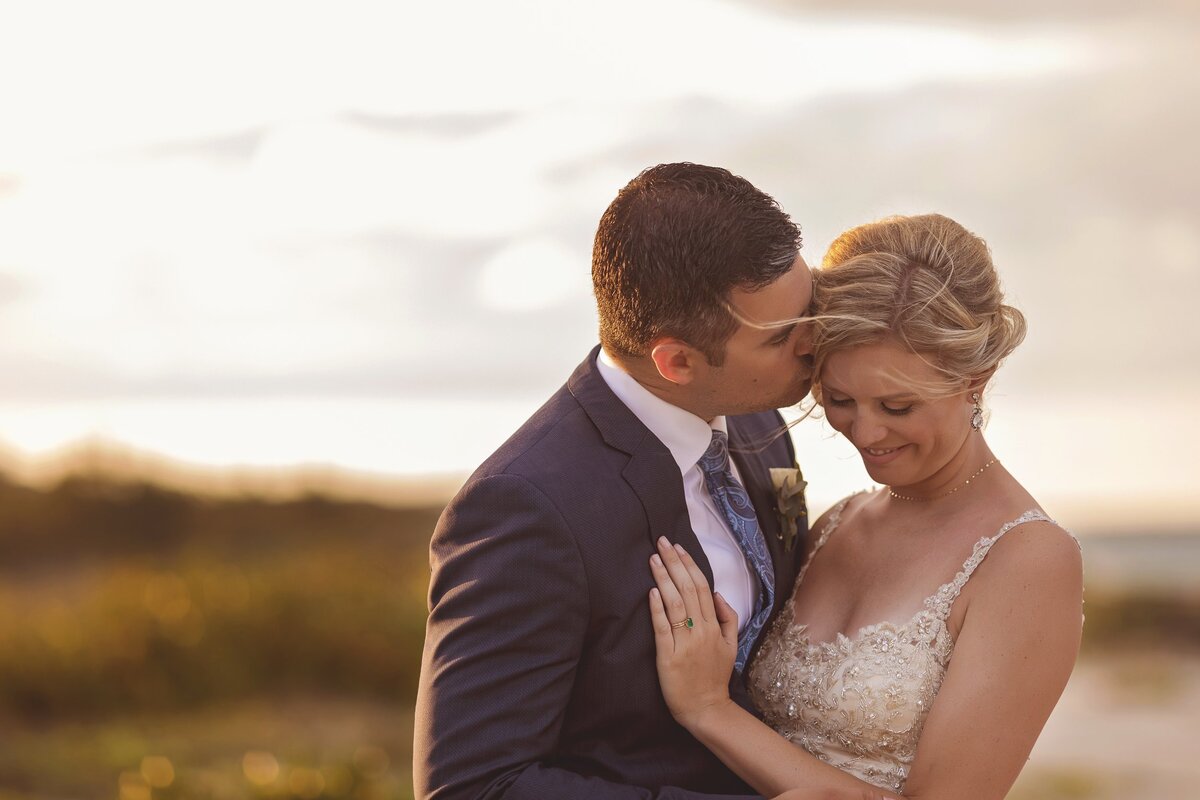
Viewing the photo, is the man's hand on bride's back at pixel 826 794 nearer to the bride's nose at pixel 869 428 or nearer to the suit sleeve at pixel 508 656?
the suit sleeve at pixel 508 656

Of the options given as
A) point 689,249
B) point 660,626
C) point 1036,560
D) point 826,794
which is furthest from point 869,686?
point 689,249

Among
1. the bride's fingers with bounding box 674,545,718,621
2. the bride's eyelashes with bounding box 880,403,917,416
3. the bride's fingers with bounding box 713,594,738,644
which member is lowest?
the bride's fingers with bounding box 713,594,738,644

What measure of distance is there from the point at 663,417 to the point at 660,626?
0.56 metres

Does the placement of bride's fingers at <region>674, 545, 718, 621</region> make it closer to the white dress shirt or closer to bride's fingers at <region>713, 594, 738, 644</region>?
bride's fingers at <region>713, 594, 738, 644</region>

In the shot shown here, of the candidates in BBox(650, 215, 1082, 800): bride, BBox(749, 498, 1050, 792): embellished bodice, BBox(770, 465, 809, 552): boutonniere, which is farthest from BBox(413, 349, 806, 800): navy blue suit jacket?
BBox(770, 465, 809, 552): boutonniere

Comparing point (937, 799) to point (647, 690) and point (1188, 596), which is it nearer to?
point (647, 690)

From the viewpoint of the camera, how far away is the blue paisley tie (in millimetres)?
3367

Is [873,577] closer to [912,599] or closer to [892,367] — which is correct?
[912,599]

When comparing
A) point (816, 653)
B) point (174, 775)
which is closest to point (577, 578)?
point (816, 653)

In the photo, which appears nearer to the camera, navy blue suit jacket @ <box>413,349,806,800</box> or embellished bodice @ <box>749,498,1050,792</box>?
navy blue suit jacket @ <box>413,349,806,800</box>

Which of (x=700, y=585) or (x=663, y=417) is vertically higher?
(x=663, y=417)

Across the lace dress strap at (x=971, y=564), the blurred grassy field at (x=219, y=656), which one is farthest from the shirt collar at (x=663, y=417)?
the blurred grassy field at (x=219, y=656)

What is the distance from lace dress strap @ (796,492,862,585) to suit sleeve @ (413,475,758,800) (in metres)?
1.01

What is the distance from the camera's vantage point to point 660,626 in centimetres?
302
